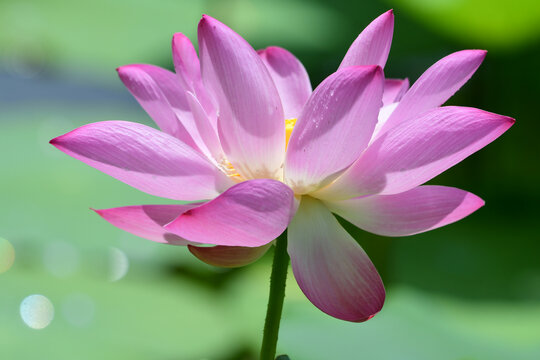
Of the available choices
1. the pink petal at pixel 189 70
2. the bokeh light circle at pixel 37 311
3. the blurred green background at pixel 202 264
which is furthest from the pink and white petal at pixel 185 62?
the bokeh light circle at pixel 37 311

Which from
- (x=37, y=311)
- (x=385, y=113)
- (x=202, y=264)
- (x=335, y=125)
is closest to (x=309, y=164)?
(x=335, y=125)

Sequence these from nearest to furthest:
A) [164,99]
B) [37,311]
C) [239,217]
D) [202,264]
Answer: [239,217]
[164,99]
[37,311]
[202,264]

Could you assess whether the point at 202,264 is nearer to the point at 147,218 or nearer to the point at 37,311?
the point at 37,311

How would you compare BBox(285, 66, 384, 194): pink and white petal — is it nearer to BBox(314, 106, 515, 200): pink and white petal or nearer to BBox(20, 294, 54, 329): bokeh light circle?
BBox(314, 106, 515, 200): pink and white petal

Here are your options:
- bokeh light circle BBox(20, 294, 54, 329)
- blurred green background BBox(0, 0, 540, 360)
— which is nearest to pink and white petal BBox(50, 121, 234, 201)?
blurred green background BBox(0, 0, 540, 360)

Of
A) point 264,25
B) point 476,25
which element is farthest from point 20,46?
point 476,25
